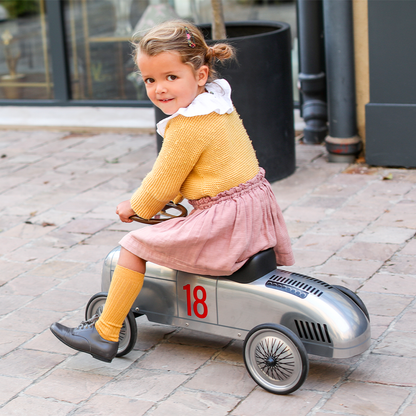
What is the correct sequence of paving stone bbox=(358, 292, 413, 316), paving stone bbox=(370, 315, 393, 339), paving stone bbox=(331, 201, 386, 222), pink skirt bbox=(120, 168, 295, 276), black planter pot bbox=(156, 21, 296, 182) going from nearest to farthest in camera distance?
1. pink skirt bbox=(120, 168, 295, 276)
2. paving stone bbox=(370, 315, 393, 339)
3. paving stone bbox=(358, 292, 413, 316)
4. paving stone bbox=(331, 201, 386, 222)
5. black planter pot bbox=(156, 21, 296, 182)

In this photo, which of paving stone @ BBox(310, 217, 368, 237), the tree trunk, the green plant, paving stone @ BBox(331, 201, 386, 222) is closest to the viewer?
paving stone @ BBox(310, 217, 368, 237)

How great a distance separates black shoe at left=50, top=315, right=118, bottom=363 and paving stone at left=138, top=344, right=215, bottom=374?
202 mm

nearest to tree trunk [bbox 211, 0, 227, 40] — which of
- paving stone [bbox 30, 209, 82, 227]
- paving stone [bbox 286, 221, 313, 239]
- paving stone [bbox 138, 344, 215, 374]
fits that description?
paving stone [bbox 286, 221, 313, 239]

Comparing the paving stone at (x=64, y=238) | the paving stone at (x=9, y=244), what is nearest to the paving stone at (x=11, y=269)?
the paving stone at (x=9, y=244)

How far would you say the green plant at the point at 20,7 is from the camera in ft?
26.2

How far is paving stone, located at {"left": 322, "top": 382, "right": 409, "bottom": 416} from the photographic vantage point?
2573mm

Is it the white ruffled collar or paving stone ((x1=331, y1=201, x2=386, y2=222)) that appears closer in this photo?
the white ruffled collar

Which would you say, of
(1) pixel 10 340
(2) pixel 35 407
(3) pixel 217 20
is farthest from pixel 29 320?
(3) pixel 217 20

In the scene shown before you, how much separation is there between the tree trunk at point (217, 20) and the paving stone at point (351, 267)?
209 cm

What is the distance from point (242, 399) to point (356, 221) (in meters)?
2.11

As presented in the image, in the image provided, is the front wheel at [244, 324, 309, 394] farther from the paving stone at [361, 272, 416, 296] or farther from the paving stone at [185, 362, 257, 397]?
the paving stone at [361, 272, 416, 296]

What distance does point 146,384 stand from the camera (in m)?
2.84

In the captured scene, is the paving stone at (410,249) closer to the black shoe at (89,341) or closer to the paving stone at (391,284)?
the paving stone at (391,284)

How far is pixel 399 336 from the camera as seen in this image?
3.11 metres
